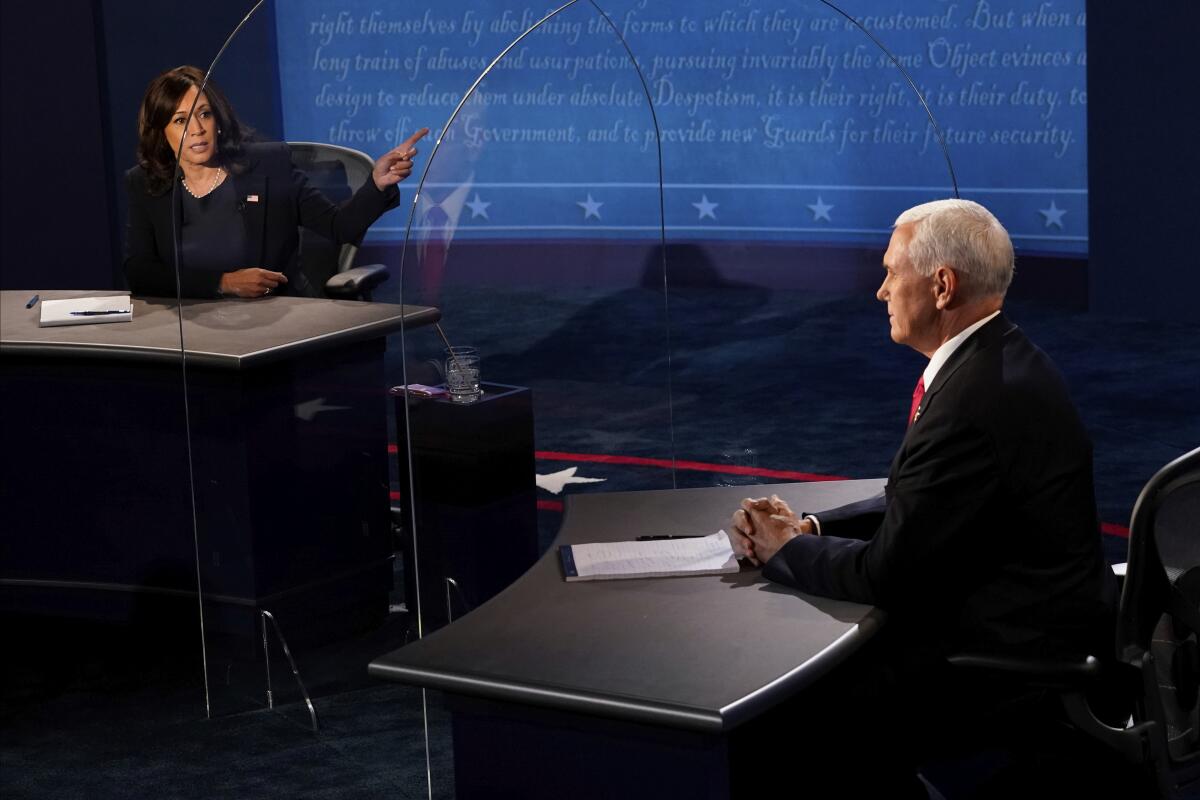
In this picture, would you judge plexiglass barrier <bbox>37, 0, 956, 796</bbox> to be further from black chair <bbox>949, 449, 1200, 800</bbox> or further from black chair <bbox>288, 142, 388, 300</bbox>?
black chair <bbox>949, 449, 1200, 800</bbox>

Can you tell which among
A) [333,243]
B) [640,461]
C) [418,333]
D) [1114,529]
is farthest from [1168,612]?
[1114,529]

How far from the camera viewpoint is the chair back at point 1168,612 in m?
2.38

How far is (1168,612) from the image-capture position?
246 centimetres

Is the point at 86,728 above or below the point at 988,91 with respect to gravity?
below

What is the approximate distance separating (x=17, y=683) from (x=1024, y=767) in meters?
2.62

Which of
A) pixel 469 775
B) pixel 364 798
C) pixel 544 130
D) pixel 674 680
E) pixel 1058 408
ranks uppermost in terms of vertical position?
pixel 544 130

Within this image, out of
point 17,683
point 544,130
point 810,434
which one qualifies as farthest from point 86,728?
point 810,434

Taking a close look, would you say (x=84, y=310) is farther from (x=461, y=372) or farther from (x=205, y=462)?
(x=461, y=372)

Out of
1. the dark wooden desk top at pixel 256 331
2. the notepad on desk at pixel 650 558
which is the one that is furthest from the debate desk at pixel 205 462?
the notepad on desk at pixel 650 558

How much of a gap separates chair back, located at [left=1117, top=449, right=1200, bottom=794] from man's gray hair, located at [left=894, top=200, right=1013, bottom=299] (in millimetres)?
412

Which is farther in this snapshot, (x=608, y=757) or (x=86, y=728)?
(x=86, y=728)

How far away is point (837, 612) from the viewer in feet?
8.09

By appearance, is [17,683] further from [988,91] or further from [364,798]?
[988,91]

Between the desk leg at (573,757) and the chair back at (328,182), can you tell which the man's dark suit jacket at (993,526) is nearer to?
the desk leg at (573,757)
